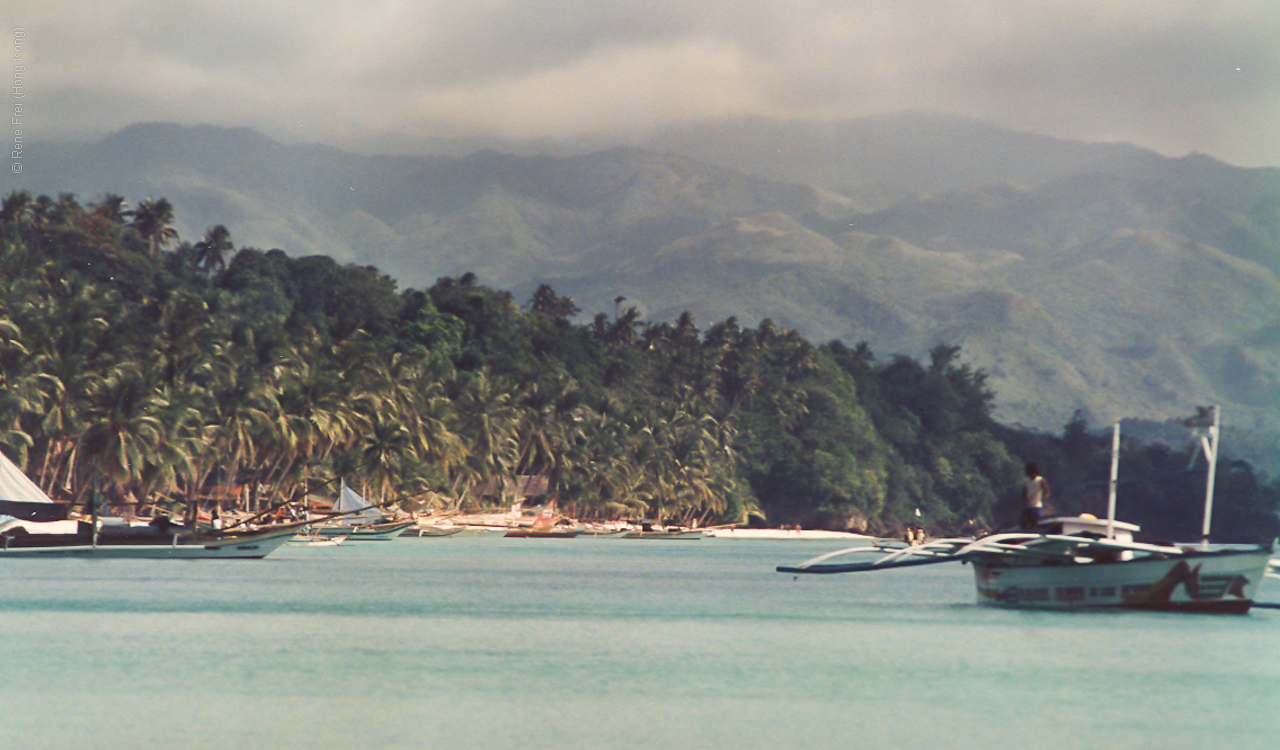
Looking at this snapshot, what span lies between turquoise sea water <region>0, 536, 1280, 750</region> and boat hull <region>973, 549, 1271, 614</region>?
49 cm

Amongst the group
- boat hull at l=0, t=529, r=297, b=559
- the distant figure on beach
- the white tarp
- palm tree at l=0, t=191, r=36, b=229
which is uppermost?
palm tree at l=0, t=191, r=36, b=229

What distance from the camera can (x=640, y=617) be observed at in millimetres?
34500

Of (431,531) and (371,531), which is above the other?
(371,531)

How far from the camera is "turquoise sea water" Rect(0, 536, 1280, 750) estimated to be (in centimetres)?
1872

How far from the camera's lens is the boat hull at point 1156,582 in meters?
31.3

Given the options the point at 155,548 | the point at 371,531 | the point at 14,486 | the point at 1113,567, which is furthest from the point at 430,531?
the point at 1113,567

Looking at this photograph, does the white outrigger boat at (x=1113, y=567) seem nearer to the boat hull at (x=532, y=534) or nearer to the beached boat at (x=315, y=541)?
the beached boat at (x=315, y=541)

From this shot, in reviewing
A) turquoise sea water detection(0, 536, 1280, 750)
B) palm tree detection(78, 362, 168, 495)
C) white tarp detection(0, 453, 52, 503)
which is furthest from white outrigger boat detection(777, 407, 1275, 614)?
palm tree detection(78, 362, 168, 495)

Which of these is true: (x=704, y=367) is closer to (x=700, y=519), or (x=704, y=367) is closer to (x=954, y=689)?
(x=700, y=519)

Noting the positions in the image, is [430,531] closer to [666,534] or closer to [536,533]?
[536,533]

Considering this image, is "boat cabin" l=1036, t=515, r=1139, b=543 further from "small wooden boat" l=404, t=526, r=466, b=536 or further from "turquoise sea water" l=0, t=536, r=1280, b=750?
"small wooden boat" l=404, t=526, r=466, b=536

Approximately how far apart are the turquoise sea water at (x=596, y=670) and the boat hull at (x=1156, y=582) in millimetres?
487

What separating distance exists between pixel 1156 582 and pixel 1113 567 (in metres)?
0.87

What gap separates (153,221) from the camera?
3888 inches
